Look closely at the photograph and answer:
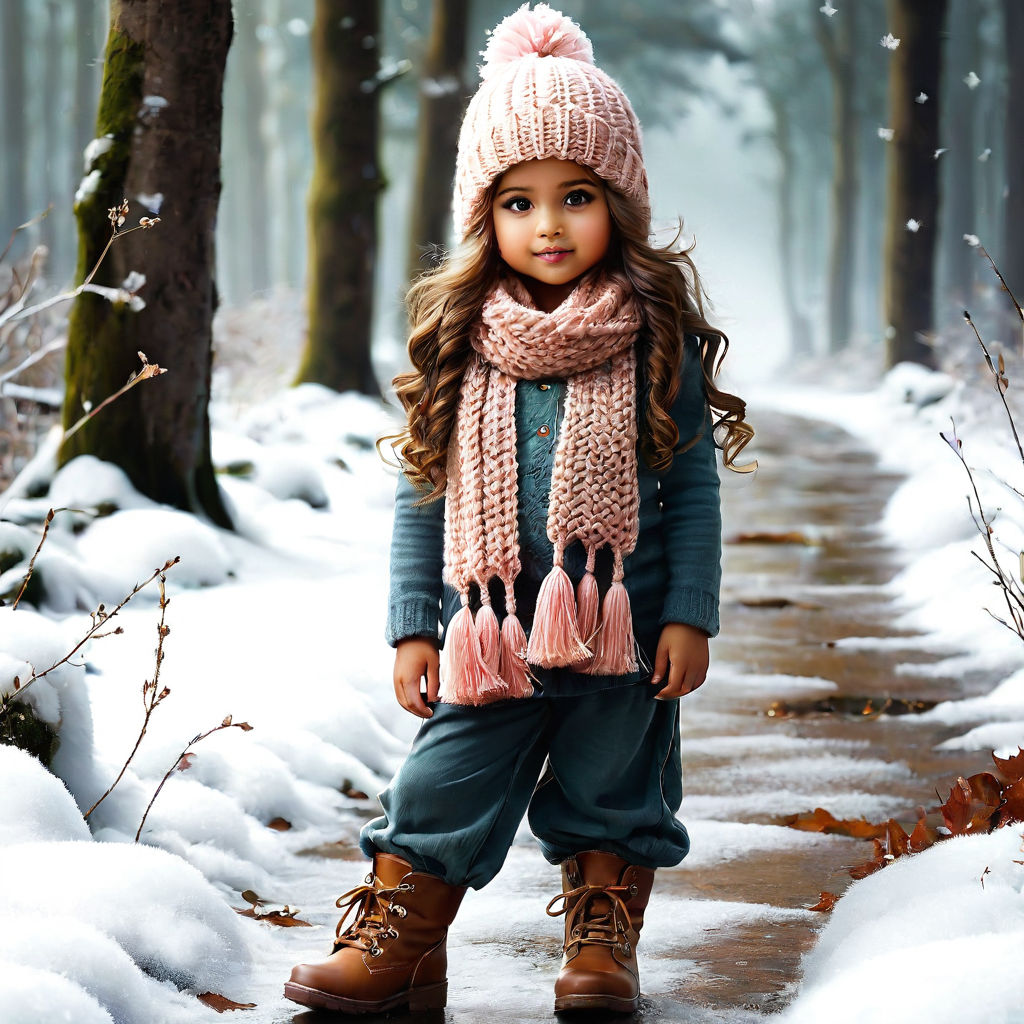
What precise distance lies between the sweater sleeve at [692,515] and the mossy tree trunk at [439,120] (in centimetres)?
1130

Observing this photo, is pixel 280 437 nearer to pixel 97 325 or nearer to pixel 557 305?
pixel 97 325

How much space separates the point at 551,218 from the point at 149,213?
10.8 ft

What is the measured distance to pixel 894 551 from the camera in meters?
7.54

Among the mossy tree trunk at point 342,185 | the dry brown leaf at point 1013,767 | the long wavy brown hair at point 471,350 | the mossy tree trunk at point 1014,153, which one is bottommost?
the dry brown leaf at point 1013,767

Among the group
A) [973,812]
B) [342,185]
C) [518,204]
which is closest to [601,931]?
[973,812]

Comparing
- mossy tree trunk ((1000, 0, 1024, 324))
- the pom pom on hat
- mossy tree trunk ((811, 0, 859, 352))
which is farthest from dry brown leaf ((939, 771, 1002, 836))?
mossy tree trunk ((811, 0, 859, 352))

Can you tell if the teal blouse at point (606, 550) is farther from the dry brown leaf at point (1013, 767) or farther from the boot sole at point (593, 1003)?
the dry brown leaf at point (1013, 767)

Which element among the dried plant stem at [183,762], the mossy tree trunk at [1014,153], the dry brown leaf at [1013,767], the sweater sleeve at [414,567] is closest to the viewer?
the dried plant stem at [183,762]

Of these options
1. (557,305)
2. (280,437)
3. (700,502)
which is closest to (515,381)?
(557,305)

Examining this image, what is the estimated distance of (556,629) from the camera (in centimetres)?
243

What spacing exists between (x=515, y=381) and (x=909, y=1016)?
1329 millimetres

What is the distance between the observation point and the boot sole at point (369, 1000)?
2332mm

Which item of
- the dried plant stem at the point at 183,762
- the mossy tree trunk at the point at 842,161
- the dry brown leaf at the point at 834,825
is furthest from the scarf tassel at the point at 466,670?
the mossy tree trunk at the point at 842,161

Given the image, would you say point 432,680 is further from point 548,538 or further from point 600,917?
point 600,917
